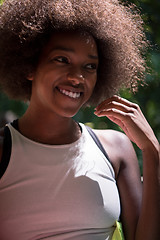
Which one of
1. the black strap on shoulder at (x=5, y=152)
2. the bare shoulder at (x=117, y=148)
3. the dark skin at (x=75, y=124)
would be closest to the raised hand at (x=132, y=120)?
the dark skin at (x=75, y=124)

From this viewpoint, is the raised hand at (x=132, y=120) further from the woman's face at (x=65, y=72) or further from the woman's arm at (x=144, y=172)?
the woman's face at (x=65, y=72)

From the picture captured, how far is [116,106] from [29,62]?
42cm

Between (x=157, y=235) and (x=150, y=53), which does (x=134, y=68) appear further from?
(x=157, y=235)

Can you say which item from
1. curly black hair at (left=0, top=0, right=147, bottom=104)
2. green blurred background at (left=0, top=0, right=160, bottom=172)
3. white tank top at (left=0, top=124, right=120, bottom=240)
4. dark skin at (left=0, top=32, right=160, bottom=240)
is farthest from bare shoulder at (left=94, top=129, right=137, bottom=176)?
green blurred background at (left=0, top=0, right=160, bottom=172)

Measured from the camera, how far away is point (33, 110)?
1681 millimetres

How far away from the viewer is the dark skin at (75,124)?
1548 mm

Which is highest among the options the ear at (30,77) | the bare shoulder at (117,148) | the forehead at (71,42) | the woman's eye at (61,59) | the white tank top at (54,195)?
the forehead at (71,42)

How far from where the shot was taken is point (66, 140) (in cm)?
171

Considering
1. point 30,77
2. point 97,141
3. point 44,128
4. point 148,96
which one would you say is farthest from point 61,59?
point 148,96

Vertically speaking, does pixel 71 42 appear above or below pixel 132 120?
above

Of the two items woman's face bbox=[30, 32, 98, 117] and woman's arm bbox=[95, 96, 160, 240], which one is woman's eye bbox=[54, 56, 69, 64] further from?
woman's arm bbox=[95, 96, 160, 240]

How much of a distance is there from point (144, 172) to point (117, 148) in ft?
0.67

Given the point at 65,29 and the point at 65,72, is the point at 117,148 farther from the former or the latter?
the point at 65,29

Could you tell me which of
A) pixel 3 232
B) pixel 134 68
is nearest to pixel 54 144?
pixel 3 232
